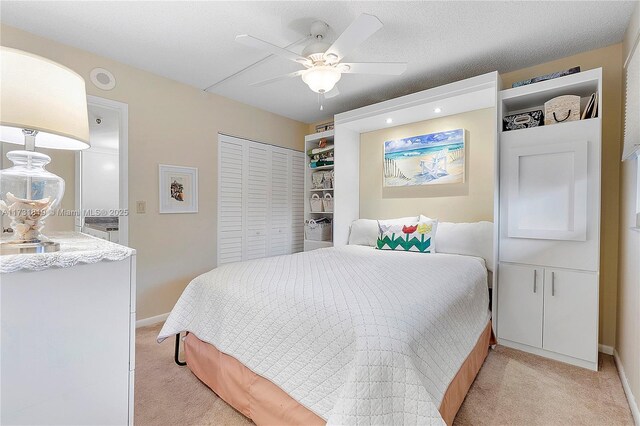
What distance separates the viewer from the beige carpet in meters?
1.57

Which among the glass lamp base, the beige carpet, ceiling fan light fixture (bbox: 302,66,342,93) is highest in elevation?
A: ceiling fan light fixture (bbox: 302,66,342,93)

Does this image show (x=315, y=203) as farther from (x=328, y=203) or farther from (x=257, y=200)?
(x=257, y=200)

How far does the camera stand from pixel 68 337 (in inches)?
36.1

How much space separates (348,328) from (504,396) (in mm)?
1296

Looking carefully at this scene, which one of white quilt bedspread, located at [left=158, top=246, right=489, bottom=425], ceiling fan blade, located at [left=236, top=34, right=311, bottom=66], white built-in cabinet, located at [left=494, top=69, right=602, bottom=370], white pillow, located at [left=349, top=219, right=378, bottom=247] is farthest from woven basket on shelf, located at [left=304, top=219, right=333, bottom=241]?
ceiling fan blade, located at [left=236, top=34, right=311, bottom=66]

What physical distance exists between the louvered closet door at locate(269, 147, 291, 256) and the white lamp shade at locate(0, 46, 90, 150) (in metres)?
2.91

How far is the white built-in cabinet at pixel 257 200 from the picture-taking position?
3480mm

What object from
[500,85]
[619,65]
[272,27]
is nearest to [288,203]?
[272,27]

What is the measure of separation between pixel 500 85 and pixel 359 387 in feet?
8.74

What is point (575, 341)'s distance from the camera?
2109mm

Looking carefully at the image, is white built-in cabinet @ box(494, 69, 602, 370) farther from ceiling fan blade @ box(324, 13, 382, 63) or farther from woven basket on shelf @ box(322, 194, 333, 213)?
woven basket on shelf @ box(322, 194, 333, 213)

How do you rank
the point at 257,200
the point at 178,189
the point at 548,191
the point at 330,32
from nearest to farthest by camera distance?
the point at 330,32
the point at 548,191
the point at 178,189
the point at 257,200

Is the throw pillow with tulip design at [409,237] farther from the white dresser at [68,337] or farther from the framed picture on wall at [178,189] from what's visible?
the white dresser at [68,337]

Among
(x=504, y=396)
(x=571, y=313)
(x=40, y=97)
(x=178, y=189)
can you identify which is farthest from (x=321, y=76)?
(x=571, y=313)
